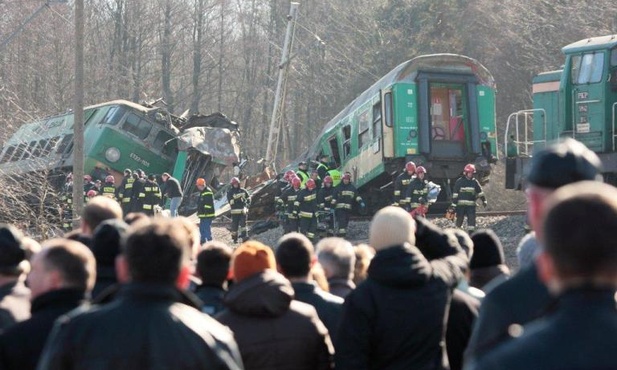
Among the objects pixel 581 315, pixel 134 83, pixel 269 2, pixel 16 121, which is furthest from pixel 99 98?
pixel 581 315

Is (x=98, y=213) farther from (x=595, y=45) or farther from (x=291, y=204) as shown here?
(x=291, y=204)

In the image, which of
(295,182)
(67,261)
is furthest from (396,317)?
(295,182)

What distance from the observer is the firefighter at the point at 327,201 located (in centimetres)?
2602

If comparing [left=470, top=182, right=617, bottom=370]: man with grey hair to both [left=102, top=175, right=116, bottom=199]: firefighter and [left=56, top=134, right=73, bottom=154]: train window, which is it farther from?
[left=56, top=134, right=73, bottom=154]: train window

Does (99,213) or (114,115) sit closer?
(99,213)

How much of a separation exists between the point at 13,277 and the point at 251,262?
1.12m

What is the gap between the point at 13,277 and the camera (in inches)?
210

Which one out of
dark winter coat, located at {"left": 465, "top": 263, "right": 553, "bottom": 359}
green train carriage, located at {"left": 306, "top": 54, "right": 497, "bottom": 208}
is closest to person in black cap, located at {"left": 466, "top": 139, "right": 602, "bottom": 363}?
dark winter coat, located at {"left": 465, "top": 263, "right": 553, "bottom": 359}

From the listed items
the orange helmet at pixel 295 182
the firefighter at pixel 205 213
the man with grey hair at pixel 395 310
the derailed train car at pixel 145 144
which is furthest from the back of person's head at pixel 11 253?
the derailed train car at pixel 145 144

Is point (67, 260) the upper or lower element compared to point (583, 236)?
lower

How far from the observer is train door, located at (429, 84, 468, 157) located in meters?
26.8

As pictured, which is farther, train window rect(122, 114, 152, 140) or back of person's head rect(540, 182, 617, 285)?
train window rect(122, 114, 152, 140)

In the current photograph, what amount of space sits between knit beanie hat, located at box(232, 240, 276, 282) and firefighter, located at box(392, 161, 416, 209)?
18822 millimetres

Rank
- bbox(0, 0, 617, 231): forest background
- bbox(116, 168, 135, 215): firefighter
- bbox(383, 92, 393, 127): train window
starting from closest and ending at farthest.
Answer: bbox(383, 92, 393, 127): train window
bbox(116, 168, 135, 215): firefighter
bbox(0, 0, 617, 231): forest background
